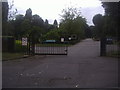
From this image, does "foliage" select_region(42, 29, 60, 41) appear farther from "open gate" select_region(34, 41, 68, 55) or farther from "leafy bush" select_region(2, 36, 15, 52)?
"leafy bush" select_region(2, 36, 15, 52)

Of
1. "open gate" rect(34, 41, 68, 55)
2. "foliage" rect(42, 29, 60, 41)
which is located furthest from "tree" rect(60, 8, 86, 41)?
"open gate" rect(34, 41, 68, 55)

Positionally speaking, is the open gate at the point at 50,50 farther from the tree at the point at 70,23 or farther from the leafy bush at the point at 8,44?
the tree at the point at 70,23

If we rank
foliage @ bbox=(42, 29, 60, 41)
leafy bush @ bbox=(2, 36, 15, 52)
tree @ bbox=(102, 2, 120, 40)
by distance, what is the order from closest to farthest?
tree @ bbox=(102, 2, 120, 40)
leafy bush @ bbox=(2, 36, 15, 52)
foliage @ bbox=(42, 29, 60, 41)

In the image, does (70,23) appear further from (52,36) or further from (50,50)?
(50,50)

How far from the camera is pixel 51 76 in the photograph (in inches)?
549

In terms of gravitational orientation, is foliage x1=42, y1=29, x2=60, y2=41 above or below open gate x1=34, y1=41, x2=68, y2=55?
above

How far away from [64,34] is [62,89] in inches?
2369

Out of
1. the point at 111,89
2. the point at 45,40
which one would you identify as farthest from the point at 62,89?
the point at 45,40

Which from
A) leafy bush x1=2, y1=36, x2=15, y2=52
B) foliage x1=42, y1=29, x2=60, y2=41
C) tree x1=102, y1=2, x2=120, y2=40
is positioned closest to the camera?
tree x1=102, y1=2, x2=120, y2=40

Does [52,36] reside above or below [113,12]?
below

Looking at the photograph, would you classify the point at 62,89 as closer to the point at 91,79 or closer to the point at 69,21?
the point at 91,79

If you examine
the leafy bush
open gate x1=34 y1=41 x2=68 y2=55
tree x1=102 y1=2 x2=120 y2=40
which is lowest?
open gate x1=34 y1=41 x2=68 y2=55

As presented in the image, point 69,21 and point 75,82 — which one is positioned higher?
point 69,21

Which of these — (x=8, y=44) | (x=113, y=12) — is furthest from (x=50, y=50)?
(x=113, y=12)
